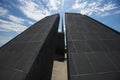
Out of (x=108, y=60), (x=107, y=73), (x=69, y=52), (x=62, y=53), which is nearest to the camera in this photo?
(x=107, y=73)

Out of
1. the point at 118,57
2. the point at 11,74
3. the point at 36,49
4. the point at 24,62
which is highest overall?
the point at 36,49

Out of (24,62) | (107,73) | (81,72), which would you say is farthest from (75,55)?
(24,62)

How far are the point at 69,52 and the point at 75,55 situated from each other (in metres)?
0.31

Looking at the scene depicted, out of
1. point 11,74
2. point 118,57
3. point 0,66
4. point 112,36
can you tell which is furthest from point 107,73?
point 0,66

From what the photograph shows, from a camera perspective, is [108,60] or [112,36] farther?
[112,36]

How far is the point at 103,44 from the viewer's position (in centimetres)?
457

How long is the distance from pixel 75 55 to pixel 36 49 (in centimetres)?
187

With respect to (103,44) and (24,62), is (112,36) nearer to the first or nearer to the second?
(103,44)

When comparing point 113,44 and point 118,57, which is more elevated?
point 113,44

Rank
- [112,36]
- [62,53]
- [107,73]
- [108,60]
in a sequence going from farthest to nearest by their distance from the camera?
[62,53]
[112,36]
[108,60]
[107,73]

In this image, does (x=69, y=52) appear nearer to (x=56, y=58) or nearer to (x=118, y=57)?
(x=118, y=57)

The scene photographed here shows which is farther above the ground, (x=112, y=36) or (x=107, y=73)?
(x=112, y=36)

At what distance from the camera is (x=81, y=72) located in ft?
10.1

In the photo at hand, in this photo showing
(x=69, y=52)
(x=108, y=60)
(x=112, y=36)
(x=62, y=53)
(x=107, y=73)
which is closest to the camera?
(x=107, y=73)
